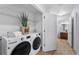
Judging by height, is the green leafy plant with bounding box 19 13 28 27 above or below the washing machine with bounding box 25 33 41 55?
above

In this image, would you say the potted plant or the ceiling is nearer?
the ceiling

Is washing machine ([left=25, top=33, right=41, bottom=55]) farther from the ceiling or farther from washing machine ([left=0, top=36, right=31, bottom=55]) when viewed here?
the ceiling

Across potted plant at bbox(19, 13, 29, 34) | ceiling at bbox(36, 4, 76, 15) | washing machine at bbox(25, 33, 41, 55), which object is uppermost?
ceiling at bbox(36, 4, 76, 15)

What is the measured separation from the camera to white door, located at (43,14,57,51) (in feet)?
7.49

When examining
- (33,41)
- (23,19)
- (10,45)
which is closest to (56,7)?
(23,19)

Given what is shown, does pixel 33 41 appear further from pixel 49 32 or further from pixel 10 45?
pixel 49 32

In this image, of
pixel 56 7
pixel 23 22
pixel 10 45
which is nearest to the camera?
pixel 10 45

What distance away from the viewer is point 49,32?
235cm

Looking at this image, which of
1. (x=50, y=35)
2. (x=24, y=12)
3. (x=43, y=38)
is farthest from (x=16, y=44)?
(x=50, y=35)

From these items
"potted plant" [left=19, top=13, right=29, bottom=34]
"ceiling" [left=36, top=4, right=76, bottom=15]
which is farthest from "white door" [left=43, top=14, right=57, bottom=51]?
"potted plant" [left=19, top=13, right=29, bottom=34]

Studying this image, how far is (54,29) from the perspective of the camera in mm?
2439

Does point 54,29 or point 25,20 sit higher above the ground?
point 25,20
